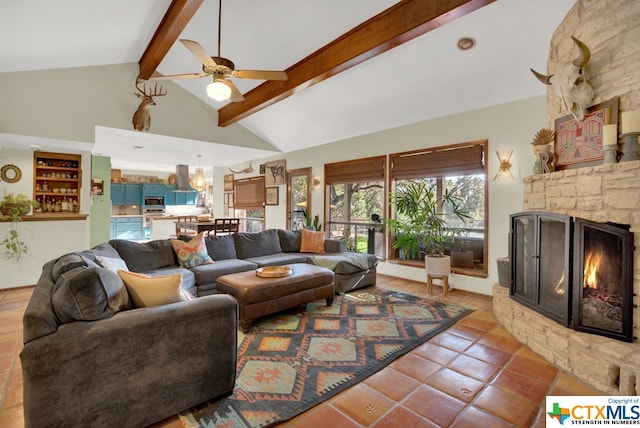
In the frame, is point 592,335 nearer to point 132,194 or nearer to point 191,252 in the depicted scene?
point 191,252

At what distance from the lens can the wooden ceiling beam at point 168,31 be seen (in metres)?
2.88

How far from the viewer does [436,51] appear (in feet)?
11.2

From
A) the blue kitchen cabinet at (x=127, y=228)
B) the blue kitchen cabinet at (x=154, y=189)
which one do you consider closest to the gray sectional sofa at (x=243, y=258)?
the blue kitchen cabinet at (x=127, y=228)

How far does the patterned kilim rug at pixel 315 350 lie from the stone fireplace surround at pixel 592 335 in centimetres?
90

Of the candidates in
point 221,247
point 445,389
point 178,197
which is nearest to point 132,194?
point 178,197

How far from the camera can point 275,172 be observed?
24.7ft

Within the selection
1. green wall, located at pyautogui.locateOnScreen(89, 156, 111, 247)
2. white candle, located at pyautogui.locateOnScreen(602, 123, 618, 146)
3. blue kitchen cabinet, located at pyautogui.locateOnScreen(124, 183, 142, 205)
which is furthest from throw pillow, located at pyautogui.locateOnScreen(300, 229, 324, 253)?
blue kitchen cabinet, located at pyautogui.locateOnScreen(124, 183, 142, 205)

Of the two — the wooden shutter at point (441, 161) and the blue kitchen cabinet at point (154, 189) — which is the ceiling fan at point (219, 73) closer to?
the wooden shutter at point (441, 161)

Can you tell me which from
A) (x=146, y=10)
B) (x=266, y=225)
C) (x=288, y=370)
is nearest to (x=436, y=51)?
(x=146, y=10)

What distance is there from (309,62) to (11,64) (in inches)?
148

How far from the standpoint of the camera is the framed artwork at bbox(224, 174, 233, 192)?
9327mm

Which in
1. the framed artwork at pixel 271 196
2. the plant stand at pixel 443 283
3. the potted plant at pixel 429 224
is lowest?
the plant stand at pixel 443 283

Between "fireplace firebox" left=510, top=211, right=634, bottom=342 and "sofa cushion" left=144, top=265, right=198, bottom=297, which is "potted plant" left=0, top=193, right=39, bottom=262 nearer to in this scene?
"sofa cushion" left=144, top=265, right=198, bottom=297

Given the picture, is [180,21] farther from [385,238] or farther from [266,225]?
[266,225]
